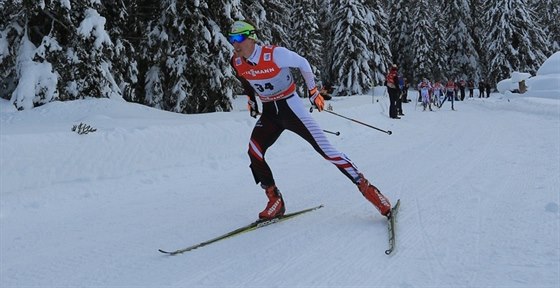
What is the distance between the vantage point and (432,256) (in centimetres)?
352

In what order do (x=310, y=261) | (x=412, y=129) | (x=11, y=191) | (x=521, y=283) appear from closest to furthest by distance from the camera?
(x=521, y=283), (x=310, y=261), (x=11, y=191), (x=412, y=129)

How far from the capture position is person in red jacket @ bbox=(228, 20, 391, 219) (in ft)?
15.2

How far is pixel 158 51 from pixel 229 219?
10.4 metres

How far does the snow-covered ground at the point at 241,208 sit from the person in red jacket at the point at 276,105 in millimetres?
378

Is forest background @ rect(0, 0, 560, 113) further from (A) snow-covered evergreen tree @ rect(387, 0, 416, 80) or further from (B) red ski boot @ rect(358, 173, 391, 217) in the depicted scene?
(A) snow-covered evergreen tree @ rect(387, 0, 416, 80)

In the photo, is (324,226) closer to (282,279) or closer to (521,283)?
(282,279)

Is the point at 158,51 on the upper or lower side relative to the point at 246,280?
upper

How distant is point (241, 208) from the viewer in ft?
18.3

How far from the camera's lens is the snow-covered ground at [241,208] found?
3455 millimetres

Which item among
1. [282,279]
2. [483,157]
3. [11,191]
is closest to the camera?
[282,279]

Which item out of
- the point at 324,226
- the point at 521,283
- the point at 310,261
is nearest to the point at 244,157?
the point at 324,226

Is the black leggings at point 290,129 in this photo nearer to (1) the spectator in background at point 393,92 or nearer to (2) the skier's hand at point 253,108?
(2) the skier's hand at point 253,108

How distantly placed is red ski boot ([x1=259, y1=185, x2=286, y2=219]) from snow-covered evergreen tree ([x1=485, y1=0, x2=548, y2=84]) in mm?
41436

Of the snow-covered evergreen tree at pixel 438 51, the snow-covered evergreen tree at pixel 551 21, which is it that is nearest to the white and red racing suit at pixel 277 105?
the snow-covered evergreen tree at pixel 438 51
